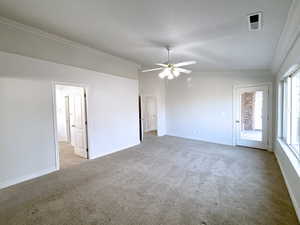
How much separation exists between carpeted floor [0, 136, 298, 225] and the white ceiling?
2718mm

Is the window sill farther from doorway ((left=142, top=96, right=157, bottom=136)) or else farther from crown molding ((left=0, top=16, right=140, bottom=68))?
doorway ((left=142, top=96, right=157, bottom=136))

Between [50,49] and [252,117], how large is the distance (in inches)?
240

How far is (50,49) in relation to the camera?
11.7 feet

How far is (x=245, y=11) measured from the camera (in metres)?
2.25

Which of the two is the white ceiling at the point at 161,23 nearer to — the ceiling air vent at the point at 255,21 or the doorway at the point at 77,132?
the ceiling air vent at the point at 255,21

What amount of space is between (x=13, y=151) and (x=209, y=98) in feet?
19.8

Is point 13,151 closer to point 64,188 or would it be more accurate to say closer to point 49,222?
point 64,188

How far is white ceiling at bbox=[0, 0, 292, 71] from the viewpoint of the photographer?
7.22ft

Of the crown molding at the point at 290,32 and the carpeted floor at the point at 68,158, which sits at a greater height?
the crown molding at the point at 290,32

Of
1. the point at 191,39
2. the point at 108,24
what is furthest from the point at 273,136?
the point at 108,24

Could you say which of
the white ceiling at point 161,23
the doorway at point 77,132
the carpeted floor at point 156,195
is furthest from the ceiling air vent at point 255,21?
the doorway at point 77,132

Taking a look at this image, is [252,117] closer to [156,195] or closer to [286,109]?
[286,109]

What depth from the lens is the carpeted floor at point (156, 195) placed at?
217 centimetres

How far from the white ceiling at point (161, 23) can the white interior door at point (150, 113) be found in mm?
5414
